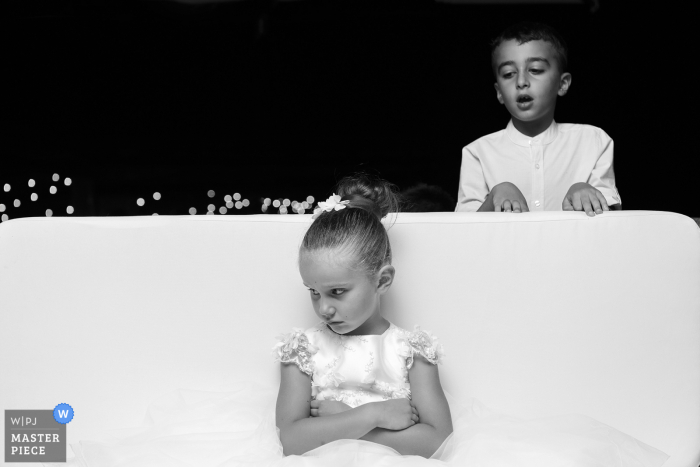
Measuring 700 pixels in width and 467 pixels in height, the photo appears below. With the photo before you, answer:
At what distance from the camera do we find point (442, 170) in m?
3.25

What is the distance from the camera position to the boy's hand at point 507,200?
174 centimetres

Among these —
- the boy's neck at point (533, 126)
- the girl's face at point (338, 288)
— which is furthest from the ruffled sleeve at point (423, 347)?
the boy's neck at point (533, 126)

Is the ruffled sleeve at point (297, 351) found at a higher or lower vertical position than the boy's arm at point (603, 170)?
lower

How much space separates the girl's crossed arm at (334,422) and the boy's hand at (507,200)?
567mm

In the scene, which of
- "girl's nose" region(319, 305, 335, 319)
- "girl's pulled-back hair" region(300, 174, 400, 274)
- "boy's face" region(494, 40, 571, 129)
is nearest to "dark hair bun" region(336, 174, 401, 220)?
"girl's pulled-back hair" region(300, 174, 400, 274)

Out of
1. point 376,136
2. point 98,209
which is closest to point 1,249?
point 98,209

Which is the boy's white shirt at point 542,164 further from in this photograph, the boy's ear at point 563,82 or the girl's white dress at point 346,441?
the girl's white dress at point 346,441

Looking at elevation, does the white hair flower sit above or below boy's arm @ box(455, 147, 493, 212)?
below

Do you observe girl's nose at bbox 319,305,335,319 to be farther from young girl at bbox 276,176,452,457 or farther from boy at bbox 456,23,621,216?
boy at bbox 456,23,621,216

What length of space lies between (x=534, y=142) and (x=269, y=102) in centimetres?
139

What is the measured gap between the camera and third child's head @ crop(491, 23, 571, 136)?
214cm

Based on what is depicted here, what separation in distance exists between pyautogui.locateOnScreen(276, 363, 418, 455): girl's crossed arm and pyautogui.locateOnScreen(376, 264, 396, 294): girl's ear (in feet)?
0.71

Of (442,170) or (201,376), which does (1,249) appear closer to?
(201,376)

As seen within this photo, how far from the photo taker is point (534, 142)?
2.26 metres
